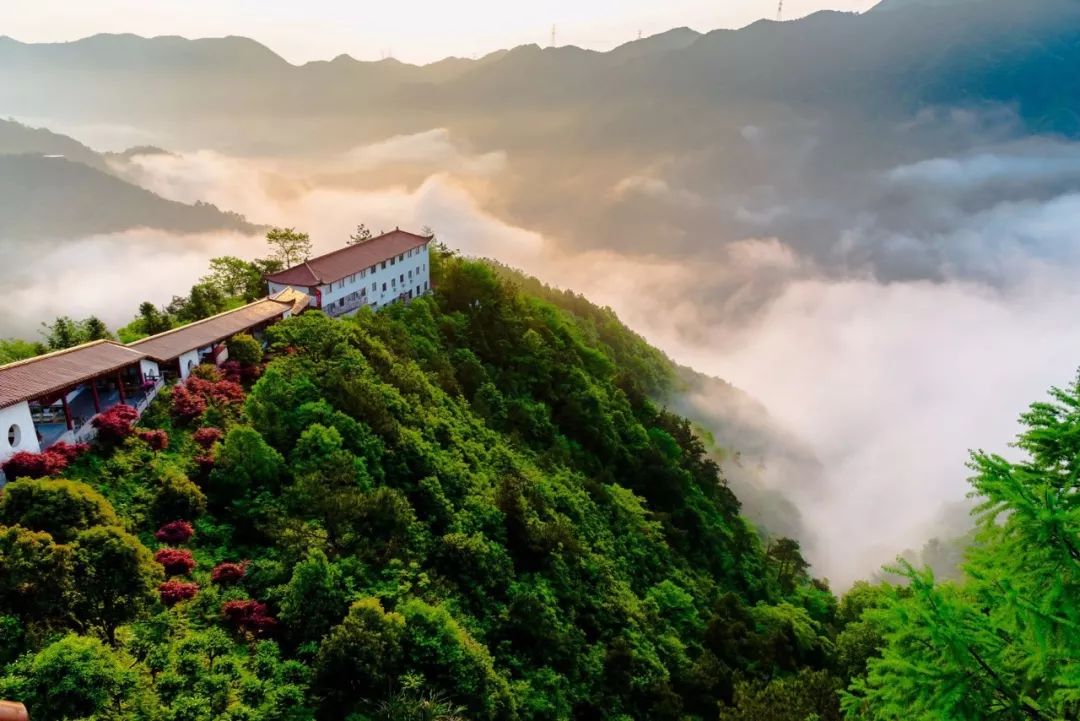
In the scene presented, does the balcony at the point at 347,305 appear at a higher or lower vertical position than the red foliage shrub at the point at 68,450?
higher

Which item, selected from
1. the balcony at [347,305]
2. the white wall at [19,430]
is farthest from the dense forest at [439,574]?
the balcony at [347,305]

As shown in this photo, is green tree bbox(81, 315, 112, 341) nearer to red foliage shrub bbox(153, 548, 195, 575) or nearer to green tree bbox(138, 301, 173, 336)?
green tree bbox(138, 301, 173, 336)

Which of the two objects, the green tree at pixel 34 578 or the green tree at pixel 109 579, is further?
the green tree at pixel 109 579

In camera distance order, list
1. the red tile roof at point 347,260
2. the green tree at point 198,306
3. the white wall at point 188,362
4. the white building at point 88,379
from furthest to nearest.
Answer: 1. the red tile roof at point 347,260
2. the green tree at point 198,306
3. the white wall at point 188,362
4. the white building at point 88,379

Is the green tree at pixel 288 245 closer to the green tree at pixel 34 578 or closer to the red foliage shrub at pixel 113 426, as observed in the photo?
the red foliage shrub at pixel 113 426

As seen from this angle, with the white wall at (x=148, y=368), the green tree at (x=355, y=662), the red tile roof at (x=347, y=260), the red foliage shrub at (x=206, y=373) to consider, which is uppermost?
the red tile roof at (x=347, y=260)

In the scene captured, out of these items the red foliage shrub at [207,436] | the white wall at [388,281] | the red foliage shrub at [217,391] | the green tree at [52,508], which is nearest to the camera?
the green tree at [52,508]

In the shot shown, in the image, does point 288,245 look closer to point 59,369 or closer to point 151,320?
point 151,320

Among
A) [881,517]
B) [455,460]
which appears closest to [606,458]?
[455,460]
